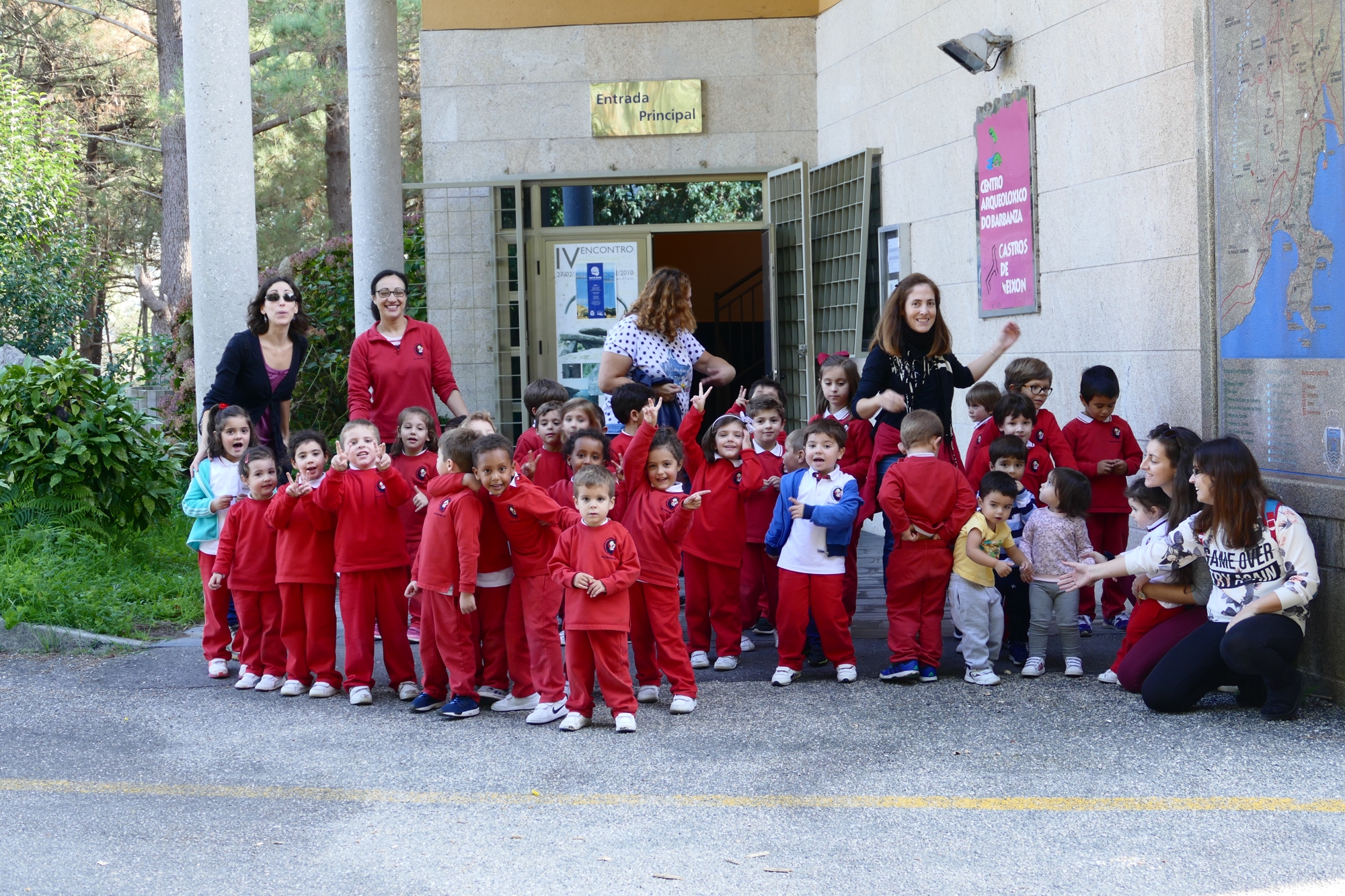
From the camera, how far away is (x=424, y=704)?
557cm

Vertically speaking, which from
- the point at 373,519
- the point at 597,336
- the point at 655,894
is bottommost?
the point at 655,894

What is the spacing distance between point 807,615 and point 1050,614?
110cm

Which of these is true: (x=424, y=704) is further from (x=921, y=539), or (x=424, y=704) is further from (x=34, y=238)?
(x=34, y=238)

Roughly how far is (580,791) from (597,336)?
25.4 ft

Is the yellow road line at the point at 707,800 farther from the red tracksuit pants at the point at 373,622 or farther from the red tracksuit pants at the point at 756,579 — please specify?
the red tracksuit pants at the point at 756,579

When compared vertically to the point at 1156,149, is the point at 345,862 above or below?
below

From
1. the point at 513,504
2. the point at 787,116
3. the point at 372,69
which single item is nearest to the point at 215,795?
the point at 513,504

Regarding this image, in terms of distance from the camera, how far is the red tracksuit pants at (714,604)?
6.16 metres

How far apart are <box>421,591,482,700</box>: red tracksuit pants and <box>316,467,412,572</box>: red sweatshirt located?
31 centimetres

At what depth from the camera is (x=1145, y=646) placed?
5.54 metres

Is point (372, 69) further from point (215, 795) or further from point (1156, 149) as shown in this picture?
point (215, 795)


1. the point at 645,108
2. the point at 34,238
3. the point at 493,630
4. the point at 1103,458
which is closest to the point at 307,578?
the point at 493,630

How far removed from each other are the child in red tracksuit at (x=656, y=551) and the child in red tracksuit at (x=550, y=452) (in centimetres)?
59

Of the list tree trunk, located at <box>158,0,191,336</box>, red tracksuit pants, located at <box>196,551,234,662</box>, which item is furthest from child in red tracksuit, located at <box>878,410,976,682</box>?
tree trunk, located at <box>158,0,191,336</box>
